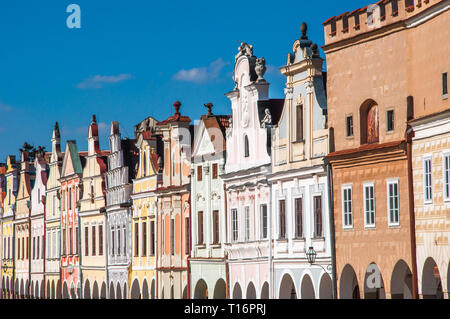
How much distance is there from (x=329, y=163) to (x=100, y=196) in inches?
1340

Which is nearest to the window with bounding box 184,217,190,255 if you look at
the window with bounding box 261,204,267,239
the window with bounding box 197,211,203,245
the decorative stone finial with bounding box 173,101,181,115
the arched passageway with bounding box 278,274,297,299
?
the window with bounding box 197,211,203,245

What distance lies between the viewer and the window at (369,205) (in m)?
36.5

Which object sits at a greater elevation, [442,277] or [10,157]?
[10,157]

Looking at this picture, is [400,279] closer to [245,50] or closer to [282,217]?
[282,217]

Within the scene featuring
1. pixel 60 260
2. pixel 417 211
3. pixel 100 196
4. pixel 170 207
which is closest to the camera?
pixel 417 211

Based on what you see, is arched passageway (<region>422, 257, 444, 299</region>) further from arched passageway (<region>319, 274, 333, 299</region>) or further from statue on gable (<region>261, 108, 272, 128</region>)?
statue on gable (<region>261, 108, 272, 128</region>)

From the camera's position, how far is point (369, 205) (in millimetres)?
36750

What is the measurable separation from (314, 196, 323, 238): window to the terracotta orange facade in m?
2.42

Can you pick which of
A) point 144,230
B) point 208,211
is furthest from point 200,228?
point 144,230

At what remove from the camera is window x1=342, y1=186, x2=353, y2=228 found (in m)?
38.1

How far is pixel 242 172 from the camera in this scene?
4900cm
